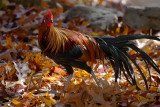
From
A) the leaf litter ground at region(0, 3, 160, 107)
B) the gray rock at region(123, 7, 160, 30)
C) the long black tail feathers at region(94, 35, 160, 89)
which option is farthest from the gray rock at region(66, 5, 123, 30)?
the long black tail feathers at region(94, 35, 160, 89)

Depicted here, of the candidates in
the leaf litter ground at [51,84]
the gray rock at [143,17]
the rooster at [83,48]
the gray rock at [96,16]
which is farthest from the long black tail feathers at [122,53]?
the gray rock at [143,17]

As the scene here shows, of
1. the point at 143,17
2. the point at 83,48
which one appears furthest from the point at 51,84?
the point at 143,17

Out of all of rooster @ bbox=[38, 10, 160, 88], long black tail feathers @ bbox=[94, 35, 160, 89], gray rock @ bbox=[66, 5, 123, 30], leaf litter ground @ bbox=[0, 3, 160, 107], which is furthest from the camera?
gray rock @ bbox=[66, 5, 123, 30]

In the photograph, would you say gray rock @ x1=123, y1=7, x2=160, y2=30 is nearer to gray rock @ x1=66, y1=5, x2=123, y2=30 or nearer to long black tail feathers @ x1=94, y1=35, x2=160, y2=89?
gray rock @ x1=66, y1=5, x2=123, y2=30

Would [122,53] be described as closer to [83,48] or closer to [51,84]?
[83,48]

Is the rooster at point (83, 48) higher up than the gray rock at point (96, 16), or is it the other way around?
the gray rock at point (96, 16)

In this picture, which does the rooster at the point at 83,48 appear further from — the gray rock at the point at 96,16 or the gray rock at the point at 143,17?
the gray rock at the point at 143,17

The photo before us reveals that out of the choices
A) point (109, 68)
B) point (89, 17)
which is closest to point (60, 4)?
point (89, 17)
